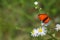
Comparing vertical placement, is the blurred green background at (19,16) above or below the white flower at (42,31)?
above

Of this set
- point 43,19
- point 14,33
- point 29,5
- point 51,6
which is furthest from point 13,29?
point 43,19

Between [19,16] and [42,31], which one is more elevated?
[19,16]

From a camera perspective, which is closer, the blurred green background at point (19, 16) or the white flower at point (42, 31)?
the white flower at point (42, 31)

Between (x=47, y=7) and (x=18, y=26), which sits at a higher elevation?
(x=47, y=7)

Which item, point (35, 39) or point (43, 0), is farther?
point (43, 0)

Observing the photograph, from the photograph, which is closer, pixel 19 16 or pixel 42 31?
pixel 42 31

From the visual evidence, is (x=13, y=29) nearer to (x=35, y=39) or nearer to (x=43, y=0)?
(x=43, y=0)

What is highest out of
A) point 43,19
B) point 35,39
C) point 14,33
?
point 14,33

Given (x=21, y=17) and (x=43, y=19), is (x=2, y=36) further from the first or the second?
(x=43, y=19)
